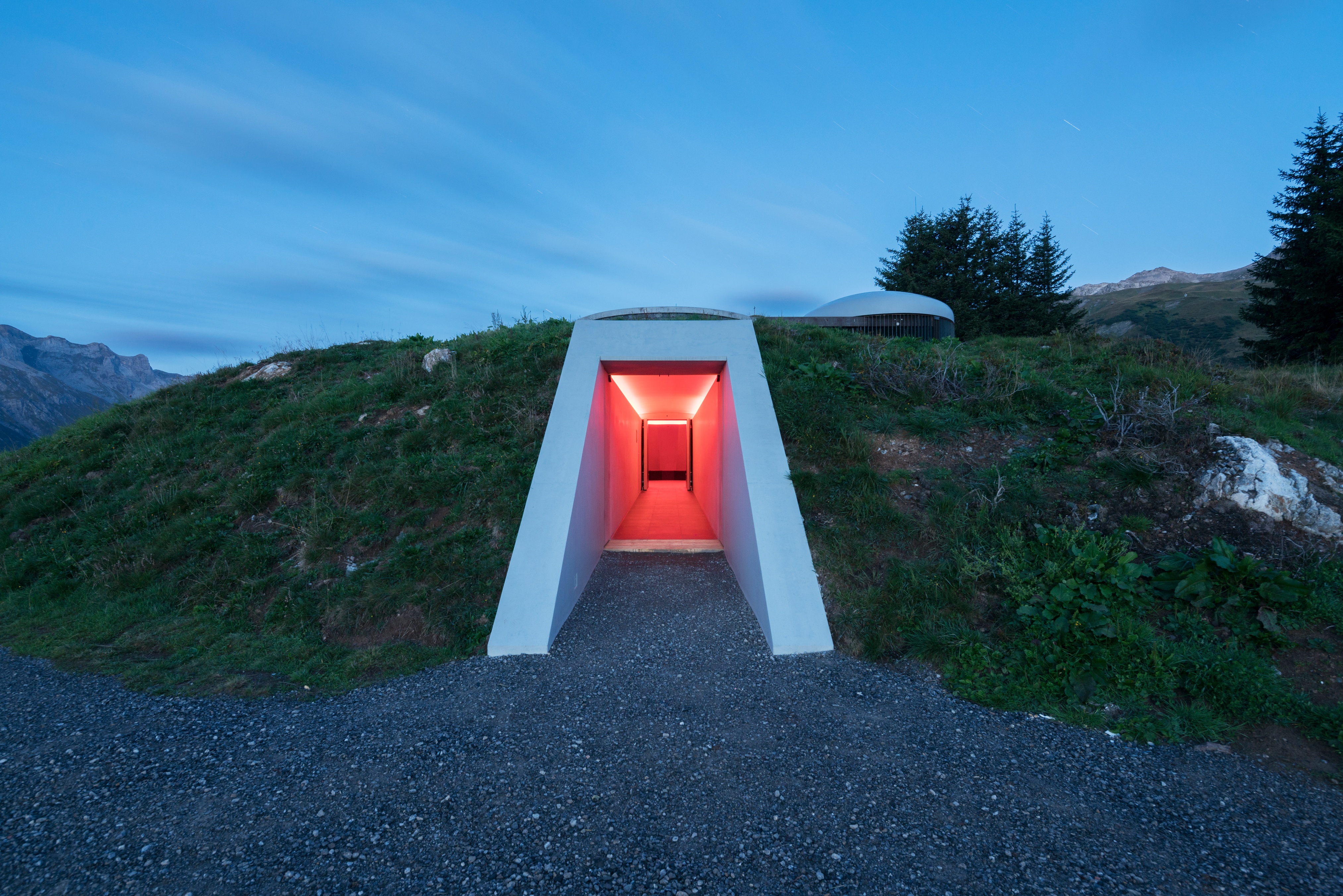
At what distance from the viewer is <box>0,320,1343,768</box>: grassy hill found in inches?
162

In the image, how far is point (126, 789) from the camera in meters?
3.09

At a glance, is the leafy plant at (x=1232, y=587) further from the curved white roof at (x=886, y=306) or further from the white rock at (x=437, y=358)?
the curved white roof at (x=886, y=306)

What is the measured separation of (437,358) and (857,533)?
305 inches

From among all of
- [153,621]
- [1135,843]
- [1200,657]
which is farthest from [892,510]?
[153,621]

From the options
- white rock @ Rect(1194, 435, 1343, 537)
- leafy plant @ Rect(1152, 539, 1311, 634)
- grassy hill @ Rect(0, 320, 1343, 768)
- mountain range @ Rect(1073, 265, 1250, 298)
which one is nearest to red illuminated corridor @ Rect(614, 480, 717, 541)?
grassy hill @ Rect(0, 320, 1343, 768)

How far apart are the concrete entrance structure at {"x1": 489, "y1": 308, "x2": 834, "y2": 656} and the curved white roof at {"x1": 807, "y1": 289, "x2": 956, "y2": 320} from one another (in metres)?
9.18

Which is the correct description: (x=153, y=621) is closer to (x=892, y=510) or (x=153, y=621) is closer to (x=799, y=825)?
(x=799, y=825)

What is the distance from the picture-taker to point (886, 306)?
1642 centimetres

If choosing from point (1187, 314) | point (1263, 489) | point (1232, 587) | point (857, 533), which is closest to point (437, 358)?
point (857, 533)

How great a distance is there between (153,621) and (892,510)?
819 centimetres

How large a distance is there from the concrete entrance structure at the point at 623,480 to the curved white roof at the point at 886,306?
918 cm

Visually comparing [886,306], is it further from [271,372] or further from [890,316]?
[271,372]

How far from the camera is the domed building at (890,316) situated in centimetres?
1586

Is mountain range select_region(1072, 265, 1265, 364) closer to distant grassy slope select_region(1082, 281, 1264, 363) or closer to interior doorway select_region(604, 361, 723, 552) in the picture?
→ distant grassy slope select_region(1082, 281, 1264, 363)
